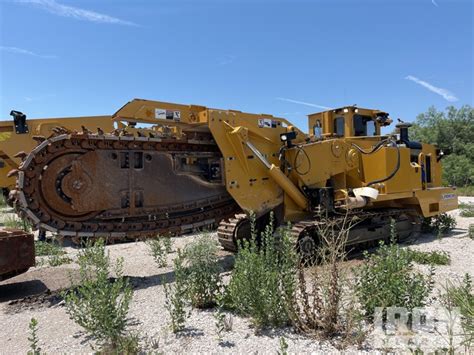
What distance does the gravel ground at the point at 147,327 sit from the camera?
3828 mm

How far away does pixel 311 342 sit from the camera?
12.6 ft

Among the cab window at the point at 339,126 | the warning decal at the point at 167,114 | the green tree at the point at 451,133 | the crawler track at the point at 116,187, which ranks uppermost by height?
the green tree at the point at 451,133

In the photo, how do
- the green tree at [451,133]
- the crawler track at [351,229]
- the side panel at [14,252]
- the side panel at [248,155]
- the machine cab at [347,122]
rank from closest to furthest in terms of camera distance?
1. the side panel at [14,252]
2. the side panel at [248,155]
3. the crawler track at [351,229]
4. the machine cab at [347,122]
5. the green tree at [451,133]

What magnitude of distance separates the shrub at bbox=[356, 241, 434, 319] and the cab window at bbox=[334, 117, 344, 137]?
561 cm

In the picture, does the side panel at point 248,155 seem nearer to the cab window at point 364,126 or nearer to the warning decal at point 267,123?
the warning decal at point 267,123

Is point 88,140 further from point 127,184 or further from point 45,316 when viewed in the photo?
point 45,316

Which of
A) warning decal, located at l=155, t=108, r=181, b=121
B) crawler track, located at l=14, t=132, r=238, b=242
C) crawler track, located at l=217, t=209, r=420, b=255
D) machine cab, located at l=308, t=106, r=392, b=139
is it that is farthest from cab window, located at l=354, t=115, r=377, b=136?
warning decal, located at l=155, t=108, r=181, b=121

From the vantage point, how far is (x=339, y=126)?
9883 millimetres

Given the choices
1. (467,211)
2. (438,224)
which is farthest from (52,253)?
(467,211)

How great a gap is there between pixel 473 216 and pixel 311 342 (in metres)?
14.0

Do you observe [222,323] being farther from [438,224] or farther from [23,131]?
[23,131]

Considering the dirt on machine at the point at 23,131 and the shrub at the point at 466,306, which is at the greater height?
the dirt on machine at the point at 23,131

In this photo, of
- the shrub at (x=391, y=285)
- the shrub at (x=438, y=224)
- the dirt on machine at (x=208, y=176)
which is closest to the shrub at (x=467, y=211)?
the shrub at (x=438, y=224)

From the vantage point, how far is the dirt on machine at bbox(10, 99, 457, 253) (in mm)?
6082
